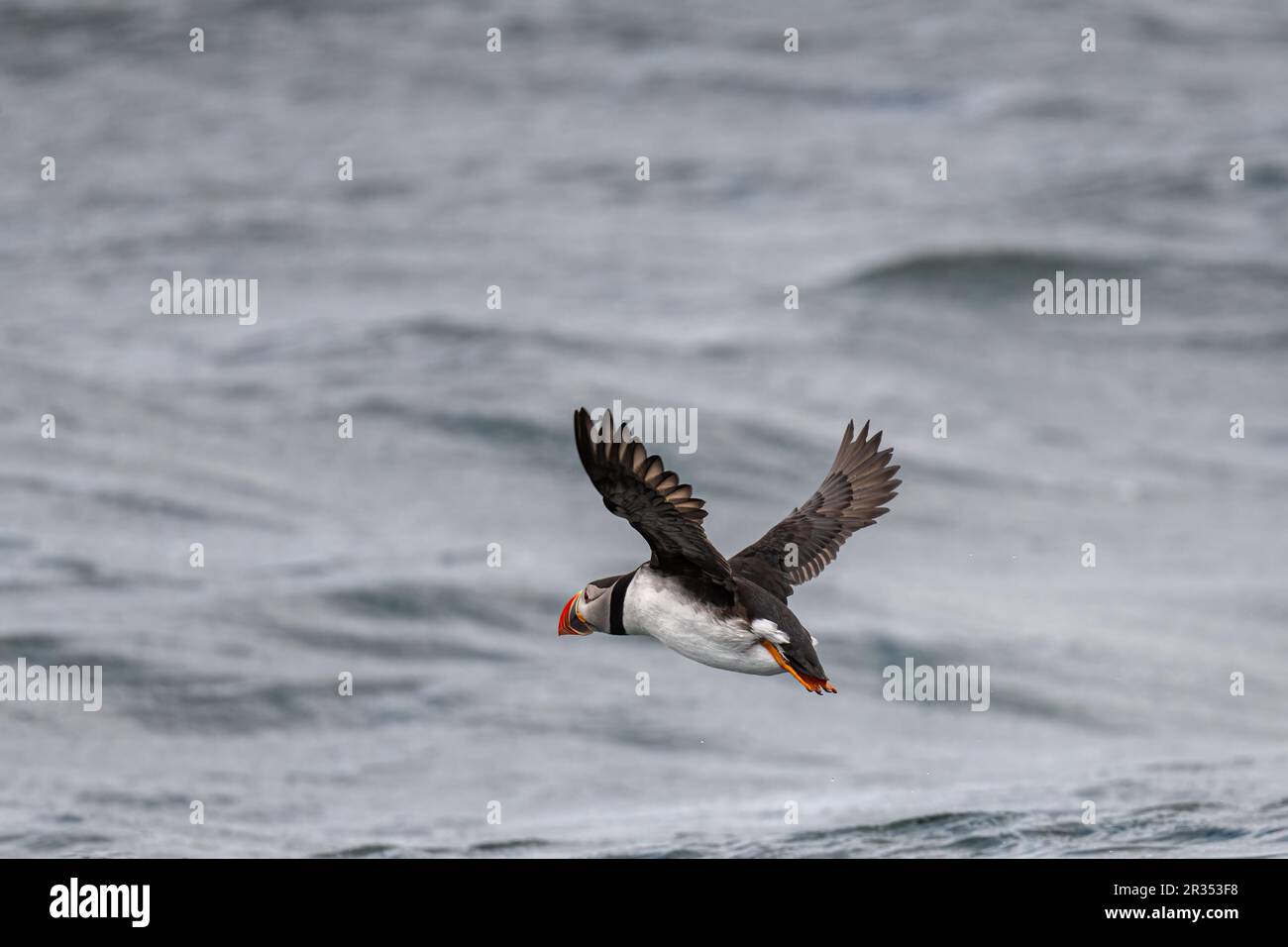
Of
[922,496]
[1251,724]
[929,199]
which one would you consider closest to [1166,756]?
[1251,724]

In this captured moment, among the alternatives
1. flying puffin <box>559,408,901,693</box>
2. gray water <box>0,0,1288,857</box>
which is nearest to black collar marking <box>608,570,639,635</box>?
flying puffin <box>559,408,901,693</box>

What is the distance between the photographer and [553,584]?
3145cm

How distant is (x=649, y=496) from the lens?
29.9 feet

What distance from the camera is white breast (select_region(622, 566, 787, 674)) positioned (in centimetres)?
935

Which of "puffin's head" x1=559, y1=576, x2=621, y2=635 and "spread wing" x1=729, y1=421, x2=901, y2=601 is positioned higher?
"spread wing" x1=729, y1=421, x2=901, y2=601

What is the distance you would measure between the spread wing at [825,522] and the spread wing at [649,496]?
1065 mm

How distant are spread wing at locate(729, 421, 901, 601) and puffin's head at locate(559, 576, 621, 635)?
3.42 feet

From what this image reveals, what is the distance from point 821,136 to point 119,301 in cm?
2103

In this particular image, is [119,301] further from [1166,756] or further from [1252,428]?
[1166,756]

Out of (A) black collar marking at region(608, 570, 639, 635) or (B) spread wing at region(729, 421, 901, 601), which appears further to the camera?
(B) spread wing at region(729, 421, 901, 601)

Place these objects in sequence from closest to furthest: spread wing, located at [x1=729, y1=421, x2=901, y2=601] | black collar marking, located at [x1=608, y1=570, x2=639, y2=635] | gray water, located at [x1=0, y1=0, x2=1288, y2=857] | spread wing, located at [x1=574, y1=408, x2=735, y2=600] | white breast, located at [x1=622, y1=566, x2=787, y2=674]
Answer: spread wing, located at [x1=574, y1=408, x2=735, y2=600]
white breast, located at [x1=622, y1=566, x2=787, y2=674]
black collar marking, located at [x1=608, y1=570, x2=639, y2=635]
spread wing, located at [x1=729, y1=421, x2=901, y2=601]
gray water, located at [x1=0, y1=0, x2=1288, y2=857]

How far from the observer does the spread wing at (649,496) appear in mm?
8961

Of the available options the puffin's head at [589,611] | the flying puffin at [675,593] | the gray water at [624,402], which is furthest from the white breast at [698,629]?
the gray water at [624,402]

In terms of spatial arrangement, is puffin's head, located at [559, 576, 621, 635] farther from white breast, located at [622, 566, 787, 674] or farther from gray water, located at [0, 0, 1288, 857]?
gray water, located at [0, 0, 1288, 857]
